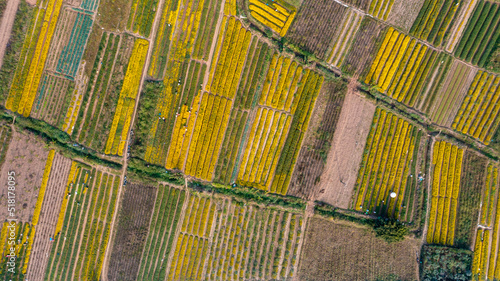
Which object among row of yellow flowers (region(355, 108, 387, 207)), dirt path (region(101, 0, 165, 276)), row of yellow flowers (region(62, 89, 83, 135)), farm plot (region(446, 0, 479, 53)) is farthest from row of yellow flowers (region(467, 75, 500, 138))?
row of yellow flowers (region(62, 89, 83, 135))

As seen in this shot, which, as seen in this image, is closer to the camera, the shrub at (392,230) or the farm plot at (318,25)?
the shrub at (392,230)

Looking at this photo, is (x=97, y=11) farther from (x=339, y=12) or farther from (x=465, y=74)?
(x=465, y=74)

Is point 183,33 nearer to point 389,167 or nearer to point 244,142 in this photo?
point 244,142

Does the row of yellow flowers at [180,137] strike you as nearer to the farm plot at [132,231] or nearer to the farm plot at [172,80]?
the farm plot at [172,80]

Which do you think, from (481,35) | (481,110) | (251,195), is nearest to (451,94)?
(481,110)

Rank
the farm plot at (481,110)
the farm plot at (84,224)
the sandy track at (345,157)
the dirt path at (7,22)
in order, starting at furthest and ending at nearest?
the sandy track at (345,157) < the farm plot at (84,224) < the farm plot at (481,110) < the dirt path at (7,22)

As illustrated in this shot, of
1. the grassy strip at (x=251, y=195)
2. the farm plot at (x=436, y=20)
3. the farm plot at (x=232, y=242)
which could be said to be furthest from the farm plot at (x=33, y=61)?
the farm plot at (x=436, y=20)

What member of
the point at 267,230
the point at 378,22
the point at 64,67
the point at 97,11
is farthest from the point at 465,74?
the point at 64,67
